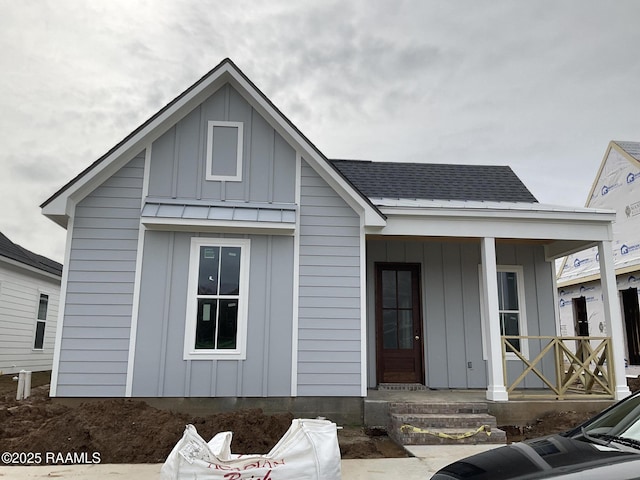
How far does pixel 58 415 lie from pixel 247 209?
3.77m

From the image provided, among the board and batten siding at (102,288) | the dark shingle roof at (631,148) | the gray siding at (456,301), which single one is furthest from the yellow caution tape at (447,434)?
the dark shingle roof at (631,148)

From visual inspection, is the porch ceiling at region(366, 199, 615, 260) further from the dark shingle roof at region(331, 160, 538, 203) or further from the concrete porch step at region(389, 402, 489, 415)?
the concrete porch step at region(389, 402, 489, 415)

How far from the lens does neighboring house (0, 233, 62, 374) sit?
12.3 metres

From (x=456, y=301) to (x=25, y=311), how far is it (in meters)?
12.3

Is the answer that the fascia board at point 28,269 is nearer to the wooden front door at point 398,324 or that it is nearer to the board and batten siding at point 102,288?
the board and batten siding at point 102,288

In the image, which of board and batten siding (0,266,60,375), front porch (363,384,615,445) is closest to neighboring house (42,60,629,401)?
front porch (363,384,615,445)

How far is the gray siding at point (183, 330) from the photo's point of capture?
261 inches

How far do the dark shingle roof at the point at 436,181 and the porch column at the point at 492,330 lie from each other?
2153 mm

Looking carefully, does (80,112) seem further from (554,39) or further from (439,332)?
(554,39)

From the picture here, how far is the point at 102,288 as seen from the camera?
675 centimetres

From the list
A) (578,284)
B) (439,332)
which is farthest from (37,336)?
(578,284)

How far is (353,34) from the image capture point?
432 inches

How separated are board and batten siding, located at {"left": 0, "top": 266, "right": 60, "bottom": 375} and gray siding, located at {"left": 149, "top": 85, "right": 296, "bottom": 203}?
314 inches

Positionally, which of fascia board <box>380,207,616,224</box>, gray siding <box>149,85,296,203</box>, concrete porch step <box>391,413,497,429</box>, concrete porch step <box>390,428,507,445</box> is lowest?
concrete porch step <box>390,428,507,445</box>
